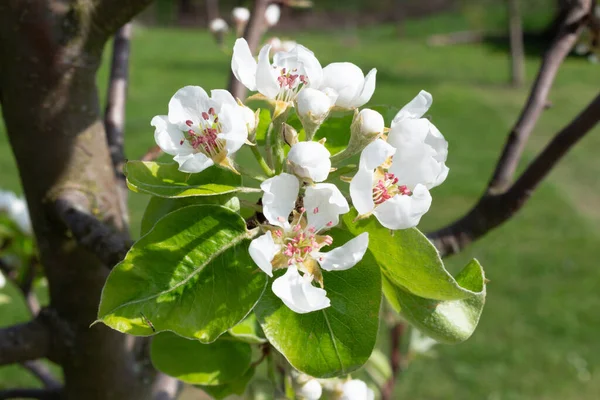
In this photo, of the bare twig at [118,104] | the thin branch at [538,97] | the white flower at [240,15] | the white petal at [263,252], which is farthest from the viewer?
the white flower at [240,15]

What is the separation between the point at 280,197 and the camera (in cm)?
40

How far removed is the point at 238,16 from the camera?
4.51 feet

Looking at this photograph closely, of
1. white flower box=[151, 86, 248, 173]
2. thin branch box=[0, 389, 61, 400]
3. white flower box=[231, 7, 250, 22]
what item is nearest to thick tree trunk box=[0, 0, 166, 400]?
thin branch box=[0, 389, 61, 400]

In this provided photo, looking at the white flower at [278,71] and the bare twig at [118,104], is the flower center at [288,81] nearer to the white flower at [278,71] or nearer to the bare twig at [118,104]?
the white flower at [278,71]

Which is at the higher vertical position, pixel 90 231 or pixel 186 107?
pixel 186 107

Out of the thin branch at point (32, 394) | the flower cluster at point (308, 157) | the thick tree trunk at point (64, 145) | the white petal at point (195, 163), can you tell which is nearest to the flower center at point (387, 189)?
the flower cluster at point (308, 157)

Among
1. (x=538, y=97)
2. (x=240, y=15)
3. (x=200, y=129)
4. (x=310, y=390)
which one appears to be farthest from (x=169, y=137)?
(x=240, y=15)

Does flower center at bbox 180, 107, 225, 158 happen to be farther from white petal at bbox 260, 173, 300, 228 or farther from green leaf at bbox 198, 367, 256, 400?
green leaf at bbox 198, 367, 256, 400

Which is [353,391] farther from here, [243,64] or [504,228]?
[504,228]

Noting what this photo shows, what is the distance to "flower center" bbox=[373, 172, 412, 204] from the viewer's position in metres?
0.42

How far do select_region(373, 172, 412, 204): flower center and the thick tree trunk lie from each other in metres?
0.33

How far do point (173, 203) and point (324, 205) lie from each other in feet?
0.39

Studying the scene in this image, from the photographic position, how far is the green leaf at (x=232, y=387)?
0.61 m

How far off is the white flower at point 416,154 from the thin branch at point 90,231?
0.23 meters
